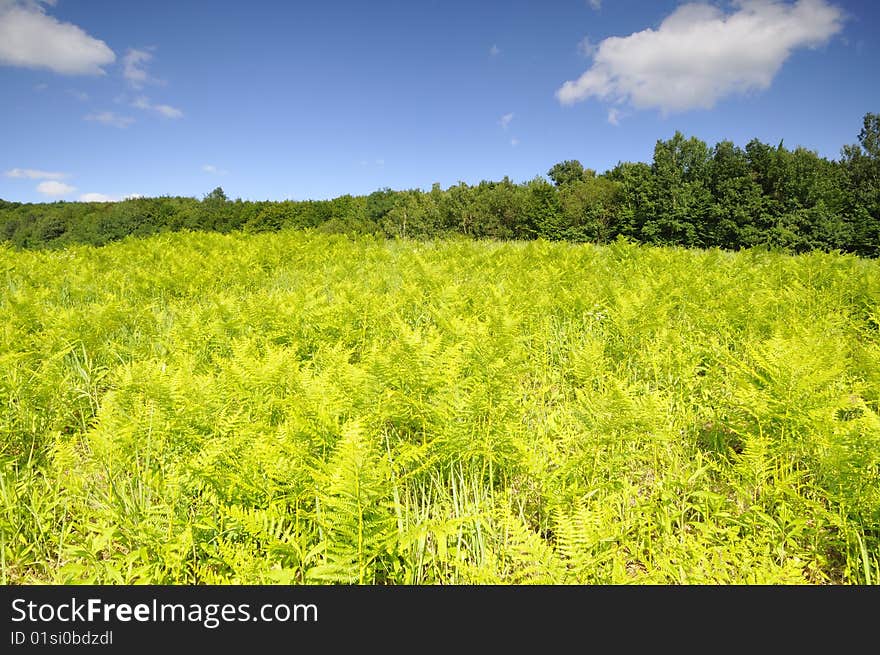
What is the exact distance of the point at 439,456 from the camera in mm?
2332

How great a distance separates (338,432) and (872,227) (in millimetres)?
36052

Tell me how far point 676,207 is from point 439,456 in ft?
124

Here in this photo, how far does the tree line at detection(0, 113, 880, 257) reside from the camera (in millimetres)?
27938

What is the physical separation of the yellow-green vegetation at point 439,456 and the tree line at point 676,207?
50.0ft

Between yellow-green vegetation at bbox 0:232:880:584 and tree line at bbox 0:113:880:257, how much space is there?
1523 cm

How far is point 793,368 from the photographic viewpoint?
9.16ft

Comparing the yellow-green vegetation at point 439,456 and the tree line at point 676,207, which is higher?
the tree line at point 676,207

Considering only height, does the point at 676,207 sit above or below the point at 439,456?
above

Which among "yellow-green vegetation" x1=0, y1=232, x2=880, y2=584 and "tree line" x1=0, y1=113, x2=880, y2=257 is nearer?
"yellow-green vegetation" x1=0, y1=232, x2=880, y2=584

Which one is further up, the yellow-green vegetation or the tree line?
the tree line

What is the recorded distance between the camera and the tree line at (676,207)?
91.7ft

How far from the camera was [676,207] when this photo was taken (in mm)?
34125

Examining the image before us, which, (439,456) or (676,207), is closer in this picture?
(439,456)
